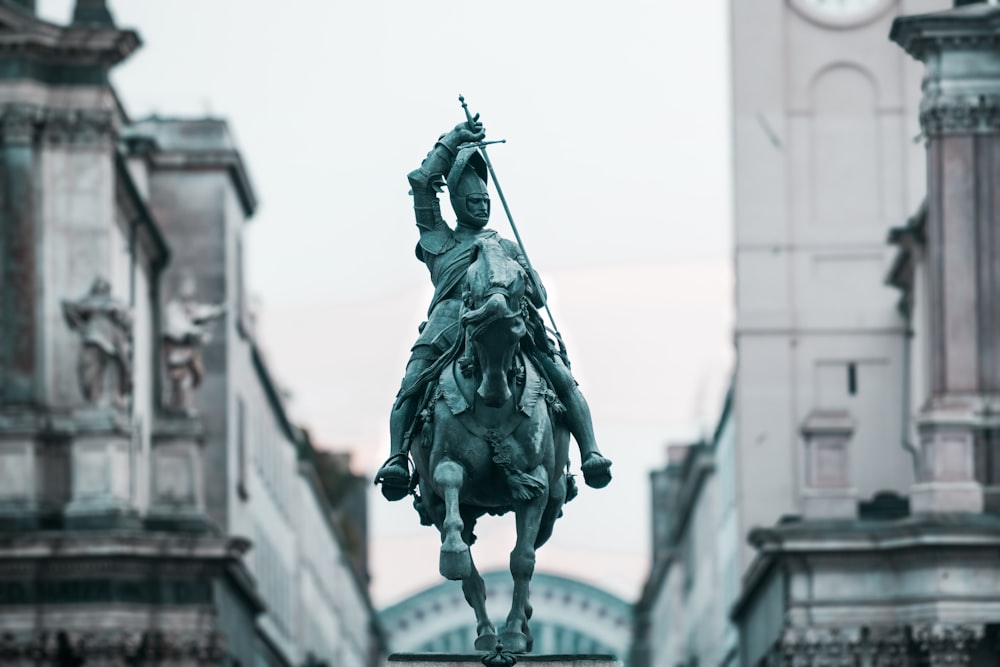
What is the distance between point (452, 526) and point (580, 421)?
6.76ft

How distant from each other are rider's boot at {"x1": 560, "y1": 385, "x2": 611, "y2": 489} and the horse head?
109 centimetres

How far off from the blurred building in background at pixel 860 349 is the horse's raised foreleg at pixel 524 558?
49834 millimetres

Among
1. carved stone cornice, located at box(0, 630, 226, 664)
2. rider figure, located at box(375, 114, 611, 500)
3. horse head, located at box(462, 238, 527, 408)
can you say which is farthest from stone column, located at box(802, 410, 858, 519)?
horse head, located at box(462, 238, 527, 408)

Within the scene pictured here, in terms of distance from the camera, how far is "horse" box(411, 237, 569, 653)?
38.7 m

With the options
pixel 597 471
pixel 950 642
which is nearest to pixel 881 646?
pixel 950 642

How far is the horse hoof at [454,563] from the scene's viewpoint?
38750 millimetres

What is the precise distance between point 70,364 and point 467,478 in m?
49.5

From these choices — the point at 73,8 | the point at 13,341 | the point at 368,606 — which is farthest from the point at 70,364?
the point at 368,606

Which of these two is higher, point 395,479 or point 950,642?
point 950,642

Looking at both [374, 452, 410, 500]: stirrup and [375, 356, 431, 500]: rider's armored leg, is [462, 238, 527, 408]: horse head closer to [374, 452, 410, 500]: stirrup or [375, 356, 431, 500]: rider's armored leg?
[375, 356, 431, 500]: rider's armored leg

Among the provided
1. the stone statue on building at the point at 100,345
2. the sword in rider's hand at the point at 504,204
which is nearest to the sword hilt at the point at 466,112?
the sword in rider's hand at the point at 504,204

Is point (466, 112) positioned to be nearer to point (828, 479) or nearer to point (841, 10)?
point (828, 479)

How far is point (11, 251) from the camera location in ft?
290

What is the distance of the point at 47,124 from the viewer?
89.2 meters
